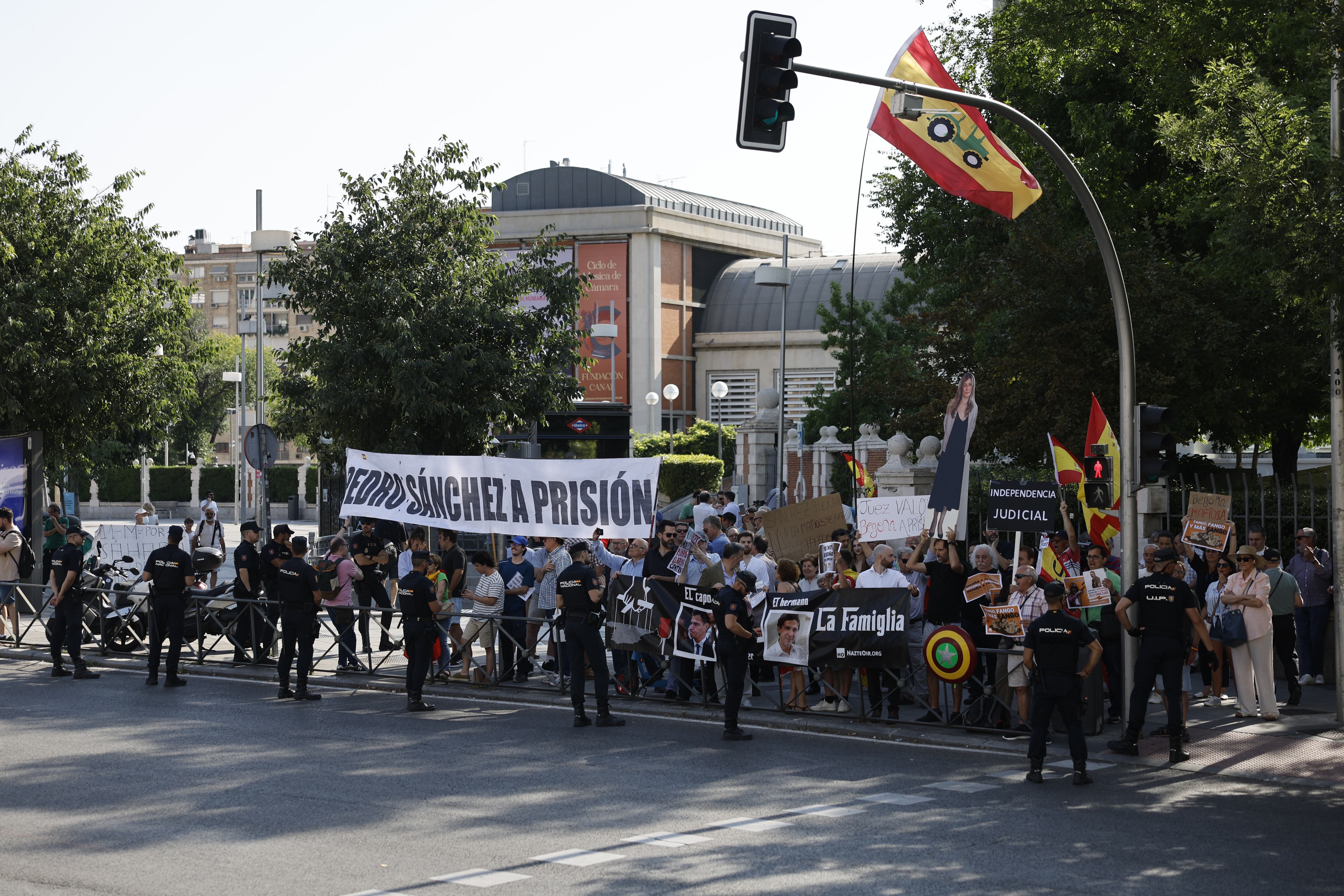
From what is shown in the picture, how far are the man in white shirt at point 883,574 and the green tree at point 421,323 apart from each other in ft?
33.3

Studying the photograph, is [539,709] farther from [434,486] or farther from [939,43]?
[939,43]

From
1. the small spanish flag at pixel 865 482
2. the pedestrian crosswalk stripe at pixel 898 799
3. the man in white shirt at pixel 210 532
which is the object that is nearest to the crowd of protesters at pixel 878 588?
the pedestrian crosswalk stripe at pixel 898 799

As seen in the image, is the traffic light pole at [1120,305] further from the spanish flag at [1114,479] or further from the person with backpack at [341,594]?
the person with backpack at [341,594]

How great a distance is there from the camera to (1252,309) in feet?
71.2

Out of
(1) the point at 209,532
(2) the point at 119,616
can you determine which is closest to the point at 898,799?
(2) the point at 119,616

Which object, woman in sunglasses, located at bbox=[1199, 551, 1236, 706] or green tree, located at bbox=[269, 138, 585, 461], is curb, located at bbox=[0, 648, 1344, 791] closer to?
woman in sunglasses, located at bbox=[1199, 551, 1236, 706]

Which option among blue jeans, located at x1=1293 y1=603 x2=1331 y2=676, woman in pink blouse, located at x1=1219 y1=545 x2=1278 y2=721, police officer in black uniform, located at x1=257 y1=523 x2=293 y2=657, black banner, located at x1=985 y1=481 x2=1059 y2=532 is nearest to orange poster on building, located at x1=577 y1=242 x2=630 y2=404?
police officer in black uniform, located at x1=257 y1=523 x2=293 y2=657

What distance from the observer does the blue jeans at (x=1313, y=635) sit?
54.1 ft

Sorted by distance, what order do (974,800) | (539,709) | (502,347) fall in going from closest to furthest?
(974,800) → (539,709) → (502,347)

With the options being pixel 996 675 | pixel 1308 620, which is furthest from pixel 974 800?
pixel 1308 620

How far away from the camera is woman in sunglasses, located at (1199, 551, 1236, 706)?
14.9 m

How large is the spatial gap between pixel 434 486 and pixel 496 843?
9791 millimetres

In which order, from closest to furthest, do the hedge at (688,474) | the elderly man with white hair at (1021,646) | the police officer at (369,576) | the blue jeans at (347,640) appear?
the elderly man with white hair at (1021,646) < the blue jeans at (347,640) < the police officer at (369,576) < the hedge at (688,474)

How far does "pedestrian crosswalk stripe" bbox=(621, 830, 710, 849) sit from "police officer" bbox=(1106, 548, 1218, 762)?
5.00m
